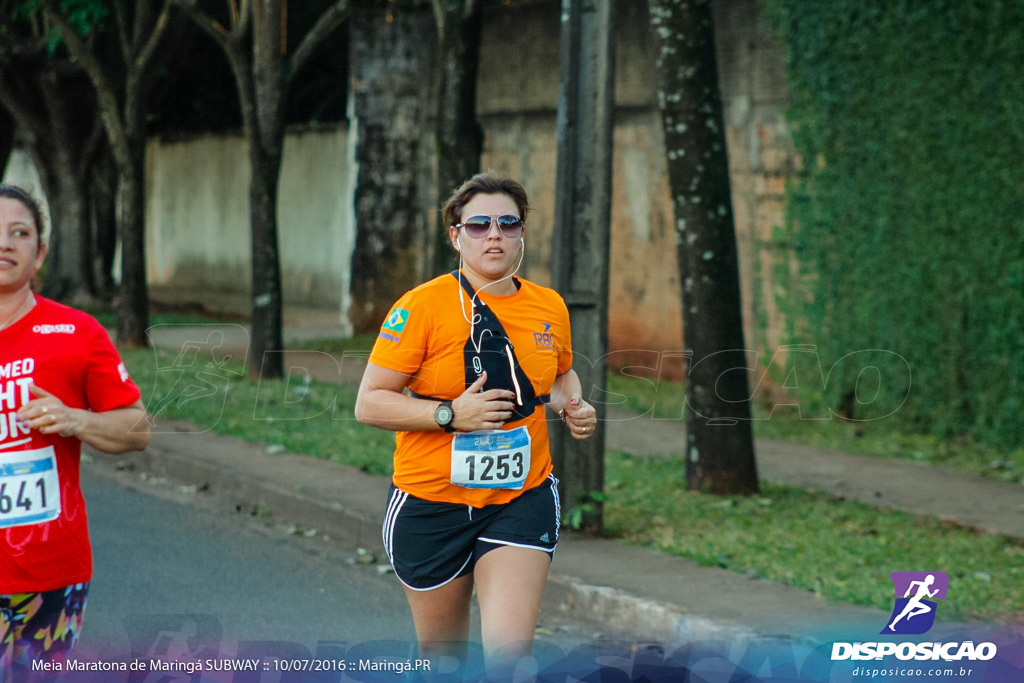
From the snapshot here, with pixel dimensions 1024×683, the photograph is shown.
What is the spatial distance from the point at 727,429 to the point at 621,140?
22.7 feet

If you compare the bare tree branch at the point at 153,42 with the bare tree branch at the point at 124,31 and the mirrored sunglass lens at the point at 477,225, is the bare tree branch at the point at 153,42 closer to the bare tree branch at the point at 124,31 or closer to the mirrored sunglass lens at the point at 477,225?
the bare tree branch at the point at 124,31

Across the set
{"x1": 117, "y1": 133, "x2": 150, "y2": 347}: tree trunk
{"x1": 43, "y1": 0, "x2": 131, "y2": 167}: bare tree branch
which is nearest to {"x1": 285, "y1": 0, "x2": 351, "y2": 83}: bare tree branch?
{"x1": 43, "y1": 0, "x2": 131, "y2": 167}: bare tree branch

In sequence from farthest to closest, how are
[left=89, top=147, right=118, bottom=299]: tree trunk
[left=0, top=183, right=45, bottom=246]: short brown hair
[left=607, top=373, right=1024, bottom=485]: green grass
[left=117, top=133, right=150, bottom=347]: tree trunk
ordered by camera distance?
[left=89, top=147, right=118, bottom=299]: tree trunk → [left=117, top=133, right=150, bottom=347]: tree trunk → [left=607, top=373, right=1024, bottom=485]: green grass → [left=0, top=183, right=45, bottom=246]: short brown hair

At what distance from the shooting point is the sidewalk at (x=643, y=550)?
573 centimetres

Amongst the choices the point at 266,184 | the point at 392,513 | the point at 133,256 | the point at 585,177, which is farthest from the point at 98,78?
the point at 392,513

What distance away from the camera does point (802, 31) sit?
37.8 ft

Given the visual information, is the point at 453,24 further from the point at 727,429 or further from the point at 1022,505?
the point at 1022,505

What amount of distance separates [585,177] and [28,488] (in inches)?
168

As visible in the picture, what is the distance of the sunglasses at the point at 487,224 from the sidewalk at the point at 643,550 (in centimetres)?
231

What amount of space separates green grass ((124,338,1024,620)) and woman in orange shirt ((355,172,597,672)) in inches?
100

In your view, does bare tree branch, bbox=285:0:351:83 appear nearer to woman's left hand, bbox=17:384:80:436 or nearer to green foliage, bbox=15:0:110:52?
green foliage, bbox=15:0:110:52

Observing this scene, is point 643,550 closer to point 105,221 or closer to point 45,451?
point 45,451

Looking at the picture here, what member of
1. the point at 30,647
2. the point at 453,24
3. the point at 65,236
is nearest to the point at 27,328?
the point at 30,647

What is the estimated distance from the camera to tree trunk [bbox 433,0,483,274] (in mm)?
12133
